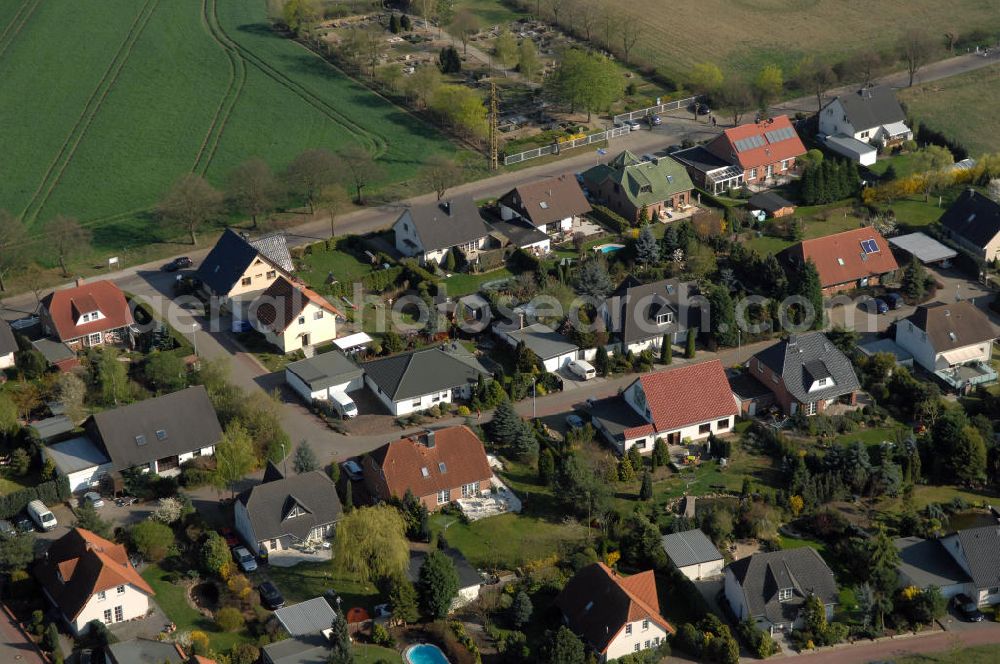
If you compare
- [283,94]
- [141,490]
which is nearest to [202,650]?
[141,490]

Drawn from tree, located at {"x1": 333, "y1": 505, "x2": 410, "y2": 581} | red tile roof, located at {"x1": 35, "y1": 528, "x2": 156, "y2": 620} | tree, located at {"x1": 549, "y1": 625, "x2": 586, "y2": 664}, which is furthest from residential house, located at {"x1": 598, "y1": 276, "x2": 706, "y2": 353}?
red tile roof, located at {"x1": 35, "y1": 528, "x2": 156, "y2": 620}

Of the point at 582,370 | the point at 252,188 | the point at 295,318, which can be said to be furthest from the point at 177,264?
the point at 582,370

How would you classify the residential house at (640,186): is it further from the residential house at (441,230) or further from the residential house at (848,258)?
the residential house at (848,258)

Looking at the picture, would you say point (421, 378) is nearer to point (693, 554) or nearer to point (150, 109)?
point (693, 554)

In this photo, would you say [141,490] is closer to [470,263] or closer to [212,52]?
[470,263]

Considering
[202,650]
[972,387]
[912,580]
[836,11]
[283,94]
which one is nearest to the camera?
[202,650]

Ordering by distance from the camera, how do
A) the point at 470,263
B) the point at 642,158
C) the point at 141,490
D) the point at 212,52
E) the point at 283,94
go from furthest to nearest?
the point at 212,52
the point at 283,94
the point at 642,158
the point at 470,263
the point at 141,490

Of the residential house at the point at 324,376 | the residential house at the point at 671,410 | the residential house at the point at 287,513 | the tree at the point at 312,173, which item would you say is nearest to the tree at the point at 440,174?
the tree at the point at 312,173
